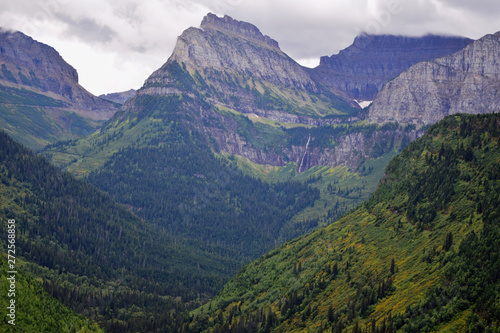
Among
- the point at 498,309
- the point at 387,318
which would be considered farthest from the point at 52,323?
the point at 498,309

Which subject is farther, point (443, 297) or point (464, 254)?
point (464, 254)

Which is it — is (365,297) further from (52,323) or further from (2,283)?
(2,283)

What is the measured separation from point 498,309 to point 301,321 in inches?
3579

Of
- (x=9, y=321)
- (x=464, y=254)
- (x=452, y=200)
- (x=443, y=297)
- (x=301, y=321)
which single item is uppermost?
(x=452, y=200)

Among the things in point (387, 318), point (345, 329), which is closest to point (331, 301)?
point (345, 329)

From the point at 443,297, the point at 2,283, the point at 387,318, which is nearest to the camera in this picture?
the point at 443,297

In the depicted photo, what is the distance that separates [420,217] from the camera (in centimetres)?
19938

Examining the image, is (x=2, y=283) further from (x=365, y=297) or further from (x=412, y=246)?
(x=412, y=246)

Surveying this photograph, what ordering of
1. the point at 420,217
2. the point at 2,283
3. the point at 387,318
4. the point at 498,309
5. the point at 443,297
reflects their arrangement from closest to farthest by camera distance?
1. the point at 498,309
2. the point at 443,297
3. the point at 387,318
4. the point at 2,283
5. the point at 420,217

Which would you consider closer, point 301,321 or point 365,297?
Answer: point 365,297

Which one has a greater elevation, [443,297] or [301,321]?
[443,297]

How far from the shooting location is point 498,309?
376 feet

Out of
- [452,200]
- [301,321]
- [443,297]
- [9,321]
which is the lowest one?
[301,321]

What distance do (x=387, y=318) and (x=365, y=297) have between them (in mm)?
24888
